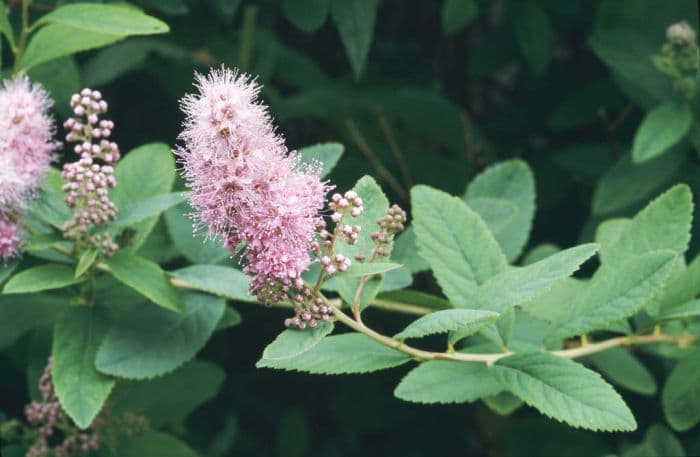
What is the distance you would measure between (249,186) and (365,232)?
0.33m

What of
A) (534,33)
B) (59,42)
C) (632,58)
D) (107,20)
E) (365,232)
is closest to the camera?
(365,232)

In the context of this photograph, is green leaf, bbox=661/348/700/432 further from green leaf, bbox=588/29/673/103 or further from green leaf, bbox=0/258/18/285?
green leaf, bbox=0/258/18/285

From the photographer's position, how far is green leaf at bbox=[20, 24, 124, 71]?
199 centimetres

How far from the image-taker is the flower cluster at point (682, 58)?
7.57ft

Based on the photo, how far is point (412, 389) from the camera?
1.77 meters

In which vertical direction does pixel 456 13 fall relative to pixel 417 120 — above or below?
above

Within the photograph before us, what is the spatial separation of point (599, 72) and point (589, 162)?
0.59m

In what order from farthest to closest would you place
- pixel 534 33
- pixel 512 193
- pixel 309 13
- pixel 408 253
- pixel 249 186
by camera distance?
pixel 534 33, pixel 309 13, pixel 512 193, pixel 408 253, pixel 249 186

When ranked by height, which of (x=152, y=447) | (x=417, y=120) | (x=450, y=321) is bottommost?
(x=152, y=447)

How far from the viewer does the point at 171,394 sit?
236 cm

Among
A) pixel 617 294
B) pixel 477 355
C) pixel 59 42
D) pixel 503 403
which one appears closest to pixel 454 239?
pixel 477 355

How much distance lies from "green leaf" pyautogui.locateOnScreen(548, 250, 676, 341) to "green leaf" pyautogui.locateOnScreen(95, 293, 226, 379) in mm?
708

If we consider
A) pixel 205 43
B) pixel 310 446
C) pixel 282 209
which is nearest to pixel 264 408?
pixel 310 446

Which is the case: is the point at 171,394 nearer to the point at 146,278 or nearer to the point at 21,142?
the point at 146,278
